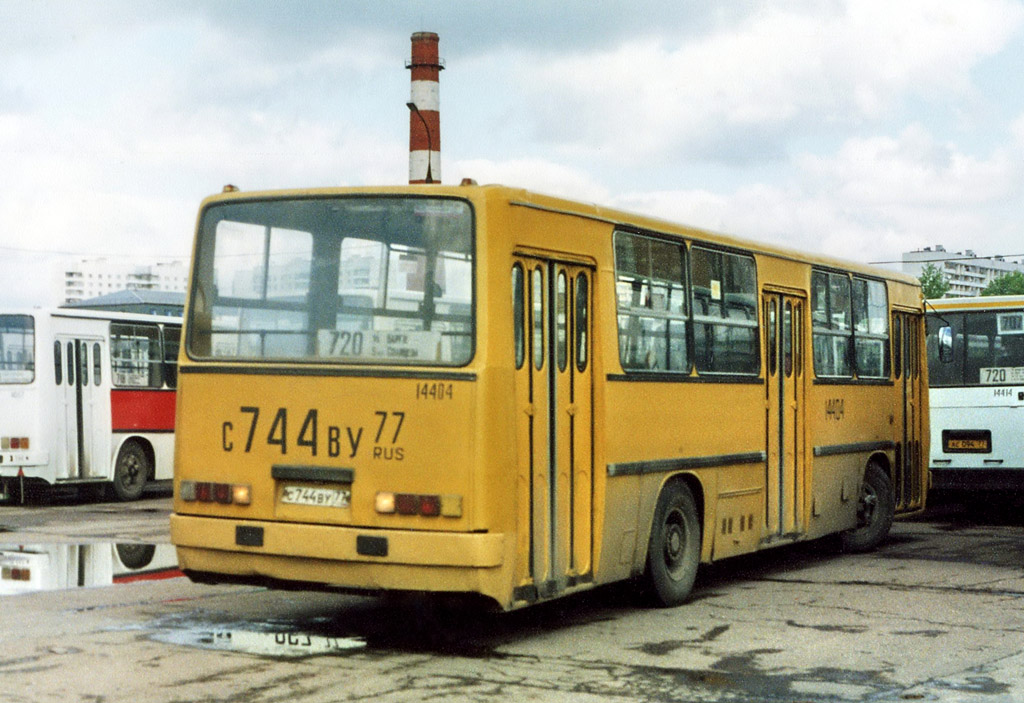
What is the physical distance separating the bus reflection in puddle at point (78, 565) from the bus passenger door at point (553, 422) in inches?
177

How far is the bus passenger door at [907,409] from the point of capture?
15367 mm

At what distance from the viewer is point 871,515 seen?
14672mm

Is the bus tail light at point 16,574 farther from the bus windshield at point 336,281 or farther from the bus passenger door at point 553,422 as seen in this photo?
the bus passenger door at point 553,422

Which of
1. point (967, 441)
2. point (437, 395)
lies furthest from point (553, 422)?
point (967, 441)

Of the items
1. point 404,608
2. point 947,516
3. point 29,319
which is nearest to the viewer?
point 404,608

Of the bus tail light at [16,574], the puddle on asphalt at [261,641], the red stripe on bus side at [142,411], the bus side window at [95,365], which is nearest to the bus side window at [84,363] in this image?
the bus side window at [95,365]

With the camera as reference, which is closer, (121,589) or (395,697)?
(395,697)

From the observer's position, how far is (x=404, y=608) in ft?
34.4

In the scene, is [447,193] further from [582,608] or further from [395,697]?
[582,608]

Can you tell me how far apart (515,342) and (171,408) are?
15694mm

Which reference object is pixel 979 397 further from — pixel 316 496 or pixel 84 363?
pixel 84 363

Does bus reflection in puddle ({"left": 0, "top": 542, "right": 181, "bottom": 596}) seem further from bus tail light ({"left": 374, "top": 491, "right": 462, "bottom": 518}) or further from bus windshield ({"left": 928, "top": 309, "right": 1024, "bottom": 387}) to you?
bus windshield ({"left": 928, "top": 309, "right": 1024, "bottom": 387})

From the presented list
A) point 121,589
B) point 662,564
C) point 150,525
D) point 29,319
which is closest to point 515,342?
point 662,564

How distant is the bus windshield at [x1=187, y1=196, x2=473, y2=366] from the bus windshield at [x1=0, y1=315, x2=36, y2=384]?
12763 millimetres
